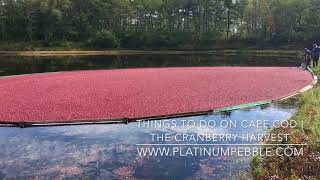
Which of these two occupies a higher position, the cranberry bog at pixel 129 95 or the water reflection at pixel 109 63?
the cranberry bog at pixel 129 95

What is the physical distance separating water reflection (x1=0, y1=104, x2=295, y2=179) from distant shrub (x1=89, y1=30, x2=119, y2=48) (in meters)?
52.0

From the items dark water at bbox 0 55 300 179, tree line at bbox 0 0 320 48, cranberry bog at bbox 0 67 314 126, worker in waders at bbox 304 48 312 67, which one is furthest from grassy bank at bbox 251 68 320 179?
tree line at bbox 0 0 320 48

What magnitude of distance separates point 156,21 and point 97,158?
6556 cm

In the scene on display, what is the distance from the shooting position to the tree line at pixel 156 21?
64.8 m

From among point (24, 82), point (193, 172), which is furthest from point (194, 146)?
point (24, 82)

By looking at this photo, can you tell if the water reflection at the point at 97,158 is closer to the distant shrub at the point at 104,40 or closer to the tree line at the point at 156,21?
the distant shrub at the point at 104,40

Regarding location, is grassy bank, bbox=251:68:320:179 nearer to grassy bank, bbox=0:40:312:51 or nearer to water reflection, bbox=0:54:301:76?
water reflection, bbox=0:54:301:76

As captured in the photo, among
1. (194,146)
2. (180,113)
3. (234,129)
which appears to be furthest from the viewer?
(180,113)

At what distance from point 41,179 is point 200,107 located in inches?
268

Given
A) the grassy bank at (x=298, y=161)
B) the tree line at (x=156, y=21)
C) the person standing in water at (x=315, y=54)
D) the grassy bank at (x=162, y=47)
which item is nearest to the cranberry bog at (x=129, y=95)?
the person standing in water at (x=315, y=54)

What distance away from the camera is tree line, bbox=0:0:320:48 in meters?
64.8

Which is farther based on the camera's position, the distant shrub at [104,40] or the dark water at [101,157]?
the distant shrub at [104,40]

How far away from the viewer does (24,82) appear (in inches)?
766

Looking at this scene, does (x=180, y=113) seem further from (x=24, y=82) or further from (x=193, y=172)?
(x=24, y=82)
